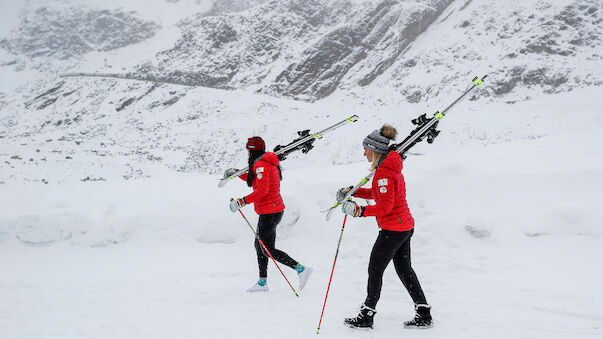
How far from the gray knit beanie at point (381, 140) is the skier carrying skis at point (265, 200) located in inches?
53.5

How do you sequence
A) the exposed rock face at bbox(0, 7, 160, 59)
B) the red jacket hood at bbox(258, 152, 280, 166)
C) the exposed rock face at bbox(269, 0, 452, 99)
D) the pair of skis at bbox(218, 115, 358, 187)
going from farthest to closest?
the exposed rock face at bbox(0, 7, 160, 59) → the exposed rock face at bbox(269, 0, 452, 99) → the pair of skis at bbox(218, 115, 358, 187) → the red jacket hood at bbox(258, 152, 280, 166)

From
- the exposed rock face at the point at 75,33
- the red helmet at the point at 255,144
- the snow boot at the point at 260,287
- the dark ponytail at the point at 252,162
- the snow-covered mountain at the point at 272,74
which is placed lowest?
the snow boot at the point at 260,287

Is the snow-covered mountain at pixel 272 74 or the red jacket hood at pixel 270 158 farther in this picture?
the snow-covered mountain at pixel 272 74

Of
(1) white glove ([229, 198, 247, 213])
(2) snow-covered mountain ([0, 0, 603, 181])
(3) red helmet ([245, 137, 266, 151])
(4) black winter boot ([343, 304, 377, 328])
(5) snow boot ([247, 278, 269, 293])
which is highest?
(2) snow-covered mountain ([0, 0, 603, 181])

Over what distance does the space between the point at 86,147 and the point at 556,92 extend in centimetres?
2978

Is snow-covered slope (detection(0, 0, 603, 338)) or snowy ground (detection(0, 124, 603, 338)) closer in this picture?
snowy ground (detection(0, 124, 603, 338))

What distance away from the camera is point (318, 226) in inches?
257

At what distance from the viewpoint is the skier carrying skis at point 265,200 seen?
439 centimetres

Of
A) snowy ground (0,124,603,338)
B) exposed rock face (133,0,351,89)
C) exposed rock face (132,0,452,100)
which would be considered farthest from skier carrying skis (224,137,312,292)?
exposed rock face (133,0,351,89)

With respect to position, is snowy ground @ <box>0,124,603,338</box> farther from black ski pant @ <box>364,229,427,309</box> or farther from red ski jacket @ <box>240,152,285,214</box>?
red ski jacket @ <box>240,152,285,214</box>

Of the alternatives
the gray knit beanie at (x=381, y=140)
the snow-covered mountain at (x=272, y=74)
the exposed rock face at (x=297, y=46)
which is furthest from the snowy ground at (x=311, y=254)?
the exposed rock face at (x=297, y=46)

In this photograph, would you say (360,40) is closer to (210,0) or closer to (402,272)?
(402,272)

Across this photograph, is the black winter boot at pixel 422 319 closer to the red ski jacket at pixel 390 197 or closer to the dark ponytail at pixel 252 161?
the red ski jacket at pixel 390 197

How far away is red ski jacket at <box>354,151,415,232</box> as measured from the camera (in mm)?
3404
